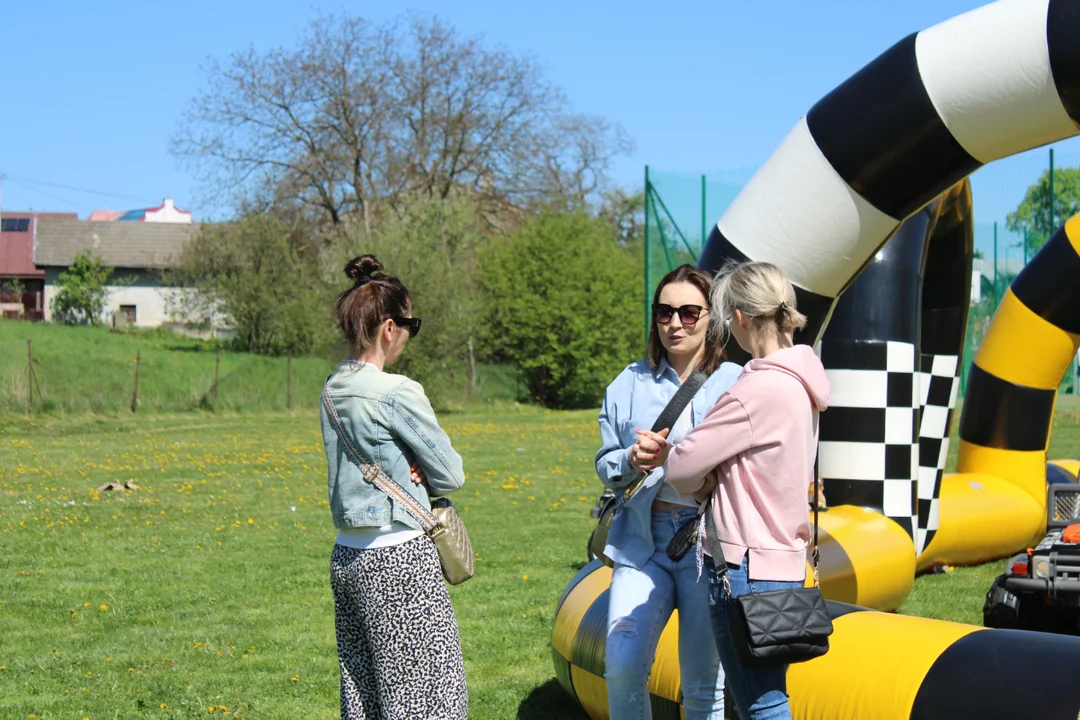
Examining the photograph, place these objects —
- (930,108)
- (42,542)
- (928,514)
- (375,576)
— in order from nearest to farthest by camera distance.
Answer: (375,576) → (930,108) → (928,514) → (42,542)

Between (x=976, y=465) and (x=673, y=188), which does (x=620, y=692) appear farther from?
(x=673, y=188)

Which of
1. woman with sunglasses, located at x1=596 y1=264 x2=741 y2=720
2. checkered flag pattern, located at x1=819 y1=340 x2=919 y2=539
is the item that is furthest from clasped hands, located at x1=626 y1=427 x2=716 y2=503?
checkered flag pattern, located at x1=819 y1=340 x2=919 y2=539

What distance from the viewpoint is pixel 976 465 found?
8.52m

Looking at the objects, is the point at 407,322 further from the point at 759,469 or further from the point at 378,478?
the point at 759,469

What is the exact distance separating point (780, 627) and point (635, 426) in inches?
36.7

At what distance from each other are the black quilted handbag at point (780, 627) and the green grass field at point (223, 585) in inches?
86.5

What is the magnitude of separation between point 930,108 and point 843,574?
7.99 feet

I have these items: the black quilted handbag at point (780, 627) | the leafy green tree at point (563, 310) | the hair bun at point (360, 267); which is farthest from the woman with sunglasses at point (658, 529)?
the leafy green tree at point (563, 310)

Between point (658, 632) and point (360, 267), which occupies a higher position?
point (360, 267)

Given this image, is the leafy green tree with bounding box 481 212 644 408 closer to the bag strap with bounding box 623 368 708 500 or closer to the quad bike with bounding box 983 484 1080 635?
the quad bike with bounding box 983 484 1080 635

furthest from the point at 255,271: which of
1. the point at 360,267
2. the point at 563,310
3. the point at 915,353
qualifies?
the point at 360,267

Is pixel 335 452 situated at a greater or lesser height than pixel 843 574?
greater

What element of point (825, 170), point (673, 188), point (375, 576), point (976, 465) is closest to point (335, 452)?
point (375, 576)

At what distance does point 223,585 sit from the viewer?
7.61m
